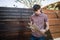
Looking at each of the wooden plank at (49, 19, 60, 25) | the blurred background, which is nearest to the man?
the blurred background

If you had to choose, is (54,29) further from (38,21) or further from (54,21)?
(38,21)

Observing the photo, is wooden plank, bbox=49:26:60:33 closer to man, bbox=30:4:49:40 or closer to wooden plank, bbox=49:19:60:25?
wooden plank, bbox=49:19:60:25

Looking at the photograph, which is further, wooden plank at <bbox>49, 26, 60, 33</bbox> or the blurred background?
wooden plank at <bbox>49, 26, 60, 33</bbox>

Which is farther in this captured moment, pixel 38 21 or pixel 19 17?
pixel 19 17

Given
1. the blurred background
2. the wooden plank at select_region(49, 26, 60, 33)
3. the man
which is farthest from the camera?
the wooden plank at select_region(49, 26, 60, 33)

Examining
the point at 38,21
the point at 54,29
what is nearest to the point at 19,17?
the point at 38,21

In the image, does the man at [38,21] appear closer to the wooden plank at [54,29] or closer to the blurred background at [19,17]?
Answer: the blurred background at [19,17]

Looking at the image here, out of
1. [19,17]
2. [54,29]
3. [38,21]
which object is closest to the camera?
[38,21]

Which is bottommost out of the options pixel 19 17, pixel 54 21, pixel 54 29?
pixel 54 29

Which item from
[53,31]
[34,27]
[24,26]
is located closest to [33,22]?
[34,27]

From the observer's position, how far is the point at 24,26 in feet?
14.8

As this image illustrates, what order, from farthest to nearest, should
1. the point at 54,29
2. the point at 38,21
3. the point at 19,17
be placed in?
1. the point at 54,29
2. the point at 19,17
3. the point at 38,21

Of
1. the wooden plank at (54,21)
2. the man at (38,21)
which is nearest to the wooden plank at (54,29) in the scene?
the wooden plank at (54,21)

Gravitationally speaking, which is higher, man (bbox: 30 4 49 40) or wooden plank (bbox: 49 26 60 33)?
man (bbox: 30 4 49 40)
